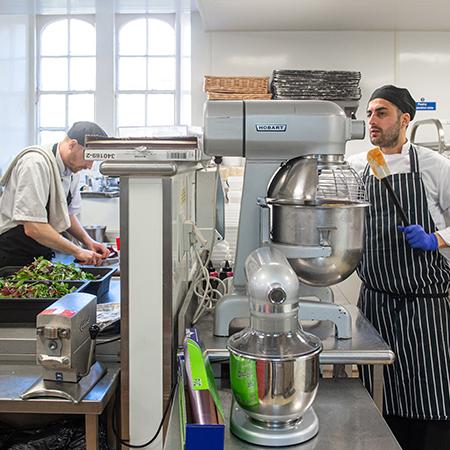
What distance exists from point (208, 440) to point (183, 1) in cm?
468

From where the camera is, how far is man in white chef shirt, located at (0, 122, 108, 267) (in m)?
2.62

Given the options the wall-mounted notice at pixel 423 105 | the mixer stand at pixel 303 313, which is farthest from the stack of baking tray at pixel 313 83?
the mixer stand at pixel 303 313

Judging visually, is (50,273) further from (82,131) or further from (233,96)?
(233,96)

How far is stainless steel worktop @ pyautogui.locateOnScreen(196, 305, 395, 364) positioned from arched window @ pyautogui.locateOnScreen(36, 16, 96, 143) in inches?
197

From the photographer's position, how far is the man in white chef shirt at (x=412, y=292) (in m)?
2.15

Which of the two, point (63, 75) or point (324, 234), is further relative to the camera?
point (63, 75)

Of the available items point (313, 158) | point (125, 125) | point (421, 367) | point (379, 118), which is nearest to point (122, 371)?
point (313, 158)

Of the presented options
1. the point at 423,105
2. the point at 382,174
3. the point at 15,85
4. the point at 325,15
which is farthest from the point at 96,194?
the point at 382,174

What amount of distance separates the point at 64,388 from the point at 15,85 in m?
5.12

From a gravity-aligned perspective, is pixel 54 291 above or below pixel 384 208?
below

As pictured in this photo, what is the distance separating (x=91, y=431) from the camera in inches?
57.2

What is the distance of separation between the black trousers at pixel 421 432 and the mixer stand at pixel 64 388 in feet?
4.12

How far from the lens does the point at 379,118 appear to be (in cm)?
248

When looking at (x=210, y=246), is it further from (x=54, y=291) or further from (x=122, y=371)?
(x=122, y=371)
